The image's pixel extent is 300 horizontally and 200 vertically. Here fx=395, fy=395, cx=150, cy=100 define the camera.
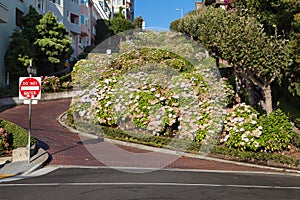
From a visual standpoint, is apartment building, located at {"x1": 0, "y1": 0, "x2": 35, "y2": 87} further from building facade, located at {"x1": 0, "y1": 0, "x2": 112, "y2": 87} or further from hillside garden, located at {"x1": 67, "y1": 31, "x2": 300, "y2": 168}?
hillside garden, located at {"x1": 67, "y1": 31, "x2": 300, "y2": 168}

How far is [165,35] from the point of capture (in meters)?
20.4

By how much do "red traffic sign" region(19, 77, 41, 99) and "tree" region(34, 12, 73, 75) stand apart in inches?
725

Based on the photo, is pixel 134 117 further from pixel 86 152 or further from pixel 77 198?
pixel 77 198

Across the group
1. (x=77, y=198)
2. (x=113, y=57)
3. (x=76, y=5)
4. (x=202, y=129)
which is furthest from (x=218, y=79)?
(x=76, y=5)

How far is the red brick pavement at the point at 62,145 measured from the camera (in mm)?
12312

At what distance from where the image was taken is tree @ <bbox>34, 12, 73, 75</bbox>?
97.0 feet

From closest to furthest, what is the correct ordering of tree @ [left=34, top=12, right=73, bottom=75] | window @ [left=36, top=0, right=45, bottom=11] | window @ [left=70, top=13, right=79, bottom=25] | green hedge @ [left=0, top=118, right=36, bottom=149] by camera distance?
green hedge @ [left=0, top=118, right=36, bottom=149] < tree @ [left=34, top=12, right=73, bottom=75] < window @ [left=36, top=0, right=45, bottom=11] < window @ [left=70, top=13, right=79, bottom=25]

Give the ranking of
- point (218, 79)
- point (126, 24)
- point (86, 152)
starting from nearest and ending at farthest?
point (86, 152) → point (218, 79) → point (126, 24)

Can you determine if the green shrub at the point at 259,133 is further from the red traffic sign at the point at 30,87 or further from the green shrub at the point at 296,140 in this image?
the red traffic sign at the point at 30,87

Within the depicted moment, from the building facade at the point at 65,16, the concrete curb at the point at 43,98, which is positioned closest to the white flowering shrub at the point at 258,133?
the concrete curb at the point at 43,98

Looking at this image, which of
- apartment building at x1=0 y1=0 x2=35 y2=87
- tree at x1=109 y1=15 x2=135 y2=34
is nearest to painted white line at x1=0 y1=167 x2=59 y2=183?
apartment building at x1=0 y1=0 x2=35 y2=87

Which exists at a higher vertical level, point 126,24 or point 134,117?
point 126,24

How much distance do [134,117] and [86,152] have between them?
109 inches

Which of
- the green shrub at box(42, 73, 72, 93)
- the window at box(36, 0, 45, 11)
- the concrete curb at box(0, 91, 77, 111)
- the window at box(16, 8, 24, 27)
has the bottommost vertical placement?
the concrete curb at box(0, 91, 77, 111)
